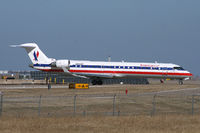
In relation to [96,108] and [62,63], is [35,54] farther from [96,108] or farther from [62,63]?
[96,108]

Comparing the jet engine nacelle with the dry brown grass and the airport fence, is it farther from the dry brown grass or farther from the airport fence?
the dry brown grass

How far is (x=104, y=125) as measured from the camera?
19.1m

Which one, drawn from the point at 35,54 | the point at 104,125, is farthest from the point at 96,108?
the point at 35,54

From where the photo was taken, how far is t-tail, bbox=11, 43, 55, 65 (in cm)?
6350

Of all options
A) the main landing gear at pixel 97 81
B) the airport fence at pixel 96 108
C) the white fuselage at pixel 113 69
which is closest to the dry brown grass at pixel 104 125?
the airport fence at pixel 96 108

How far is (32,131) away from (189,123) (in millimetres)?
8505

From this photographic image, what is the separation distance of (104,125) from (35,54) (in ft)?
152

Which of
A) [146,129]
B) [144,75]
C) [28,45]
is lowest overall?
[146,129]

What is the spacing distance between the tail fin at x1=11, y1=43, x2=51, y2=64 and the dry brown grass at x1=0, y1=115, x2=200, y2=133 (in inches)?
1690

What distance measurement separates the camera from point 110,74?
6200 centimetres

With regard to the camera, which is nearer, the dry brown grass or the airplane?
the dry brown grass

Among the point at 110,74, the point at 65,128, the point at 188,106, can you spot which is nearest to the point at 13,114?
the point at 65,128

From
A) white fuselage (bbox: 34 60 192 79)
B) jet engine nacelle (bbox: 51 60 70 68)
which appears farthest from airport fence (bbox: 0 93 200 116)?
jet engine nacelle (bbox: 51 60 70 68)

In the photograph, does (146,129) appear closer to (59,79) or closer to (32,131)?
(32,131)
